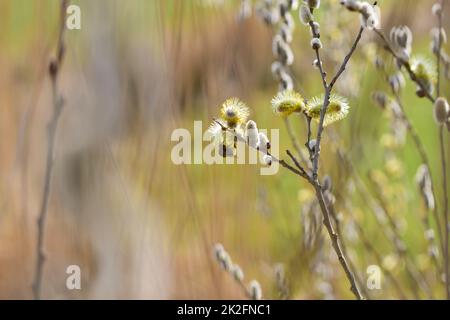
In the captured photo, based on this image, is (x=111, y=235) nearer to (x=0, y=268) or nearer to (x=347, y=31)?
(x=0, y=268)

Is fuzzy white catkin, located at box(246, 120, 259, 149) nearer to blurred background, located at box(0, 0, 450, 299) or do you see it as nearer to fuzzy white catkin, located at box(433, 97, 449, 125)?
fuzzy white catkin, located at box(433, 97, 449, 125)

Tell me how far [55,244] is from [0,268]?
0.18 m

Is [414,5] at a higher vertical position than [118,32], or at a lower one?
lower

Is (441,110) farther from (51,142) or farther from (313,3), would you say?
(51,142)

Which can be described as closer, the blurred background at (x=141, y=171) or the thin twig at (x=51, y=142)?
the thin twig at (x=51, y=142)

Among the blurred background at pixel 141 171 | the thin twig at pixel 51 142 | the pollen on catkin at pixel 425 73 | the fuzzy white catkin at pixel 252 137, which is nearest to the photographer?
the fuzzy white catkin at pixel 252 137

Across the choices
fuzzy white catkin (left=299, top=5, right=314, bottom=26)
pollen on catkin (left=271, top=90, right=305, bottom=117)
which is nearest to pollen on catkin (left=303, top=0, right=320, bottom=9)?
fuzzy white catkin (left=299, top=5, right=314, bottom=26)

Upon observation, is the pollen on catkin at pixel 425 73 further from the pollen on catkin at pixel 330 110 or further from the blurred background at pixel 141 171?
the blurred background at pixel 141 171

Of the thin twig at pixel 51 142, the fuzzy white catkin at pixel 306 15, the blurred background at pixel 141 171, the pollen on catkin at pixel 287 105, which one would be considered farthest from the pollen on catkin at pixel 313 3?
the blurred background at pixel 141 171
